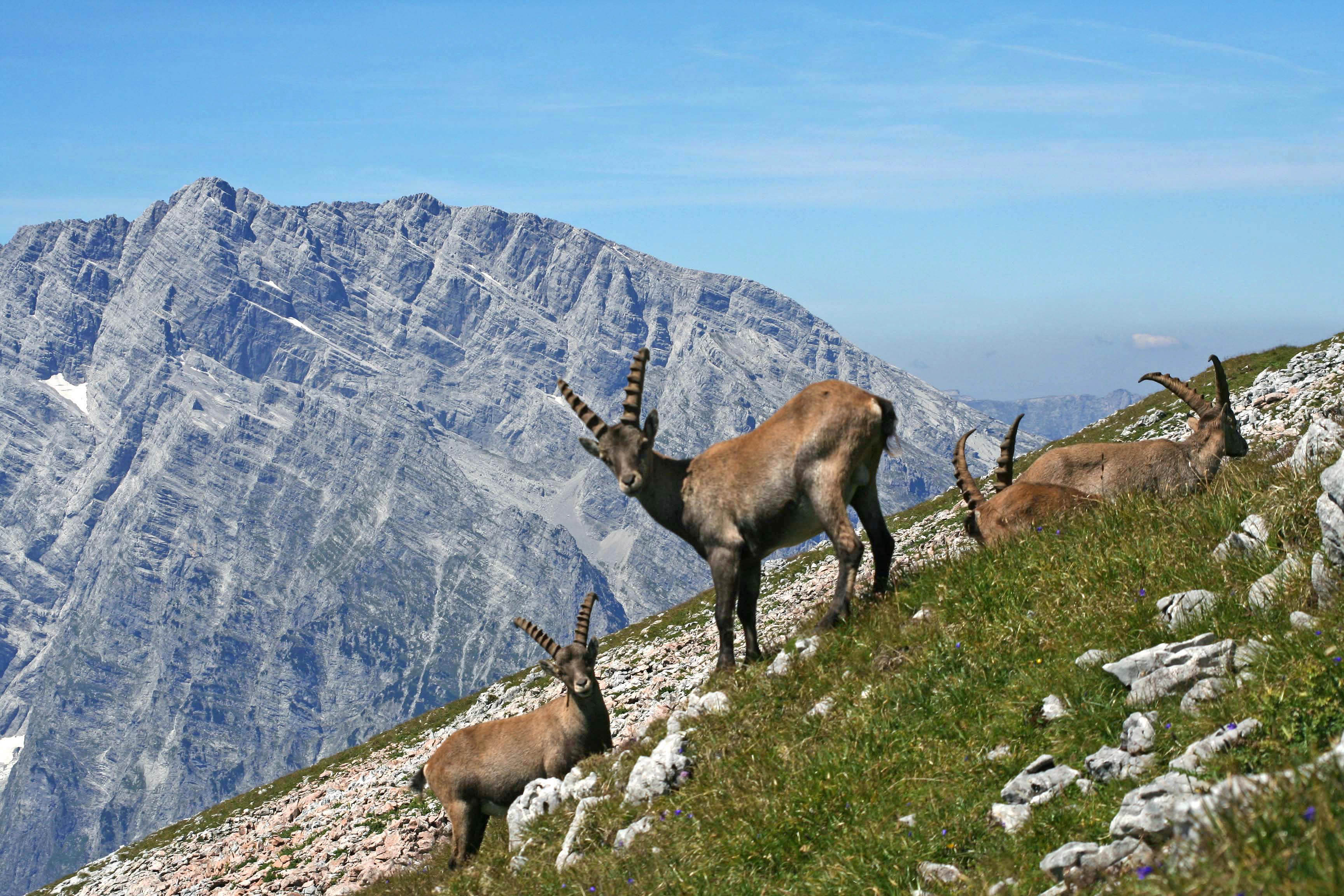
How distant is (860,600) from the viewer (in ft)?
39.9

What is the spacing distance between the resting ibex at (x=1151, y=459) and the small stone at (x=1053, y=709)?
27.8 feet

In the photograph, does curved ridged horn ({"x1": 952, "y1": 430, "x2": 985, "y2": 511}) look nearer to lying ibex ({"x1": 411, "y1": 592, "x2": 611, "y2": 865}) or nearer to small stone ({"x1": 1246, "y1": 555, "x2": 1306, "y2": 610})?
lying ibex ({"x1": 411, "y1": 592, "x2": 611, "y2": 865})

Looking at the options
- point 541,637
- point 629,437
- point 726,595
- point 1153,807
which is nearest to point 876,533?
point 726,595

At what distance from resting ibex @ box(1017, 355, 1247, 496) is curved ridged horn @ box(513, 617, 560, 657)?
7967 mm

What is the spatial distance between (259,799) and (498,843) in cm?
4005

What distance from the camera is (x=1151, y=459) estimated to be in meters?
17.3

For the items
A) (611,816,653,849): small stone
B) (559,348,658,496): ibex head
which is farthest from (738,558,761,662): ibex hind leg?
(611,816,653,849): small stone

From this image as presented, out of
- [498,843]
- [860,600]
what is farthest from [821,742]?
[498,843]

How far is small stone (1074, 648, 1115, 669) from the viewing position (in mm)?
7758

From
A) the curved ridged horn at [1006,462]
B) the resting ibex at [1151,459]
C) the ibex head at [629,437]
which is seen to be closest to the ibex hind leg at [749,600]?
the ibex head at [629,437]

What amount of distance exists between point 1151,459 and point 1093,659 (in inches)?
424

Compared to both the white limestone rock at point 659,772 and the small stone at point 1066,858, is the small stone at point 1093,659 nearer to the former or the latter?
the small stone at point 1066,858

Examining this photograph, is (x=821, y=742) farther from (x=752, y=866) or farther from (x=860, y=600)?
(x=860, y=600)

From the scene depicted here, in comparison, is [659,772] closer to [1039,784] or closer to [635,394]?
[1039,784]
